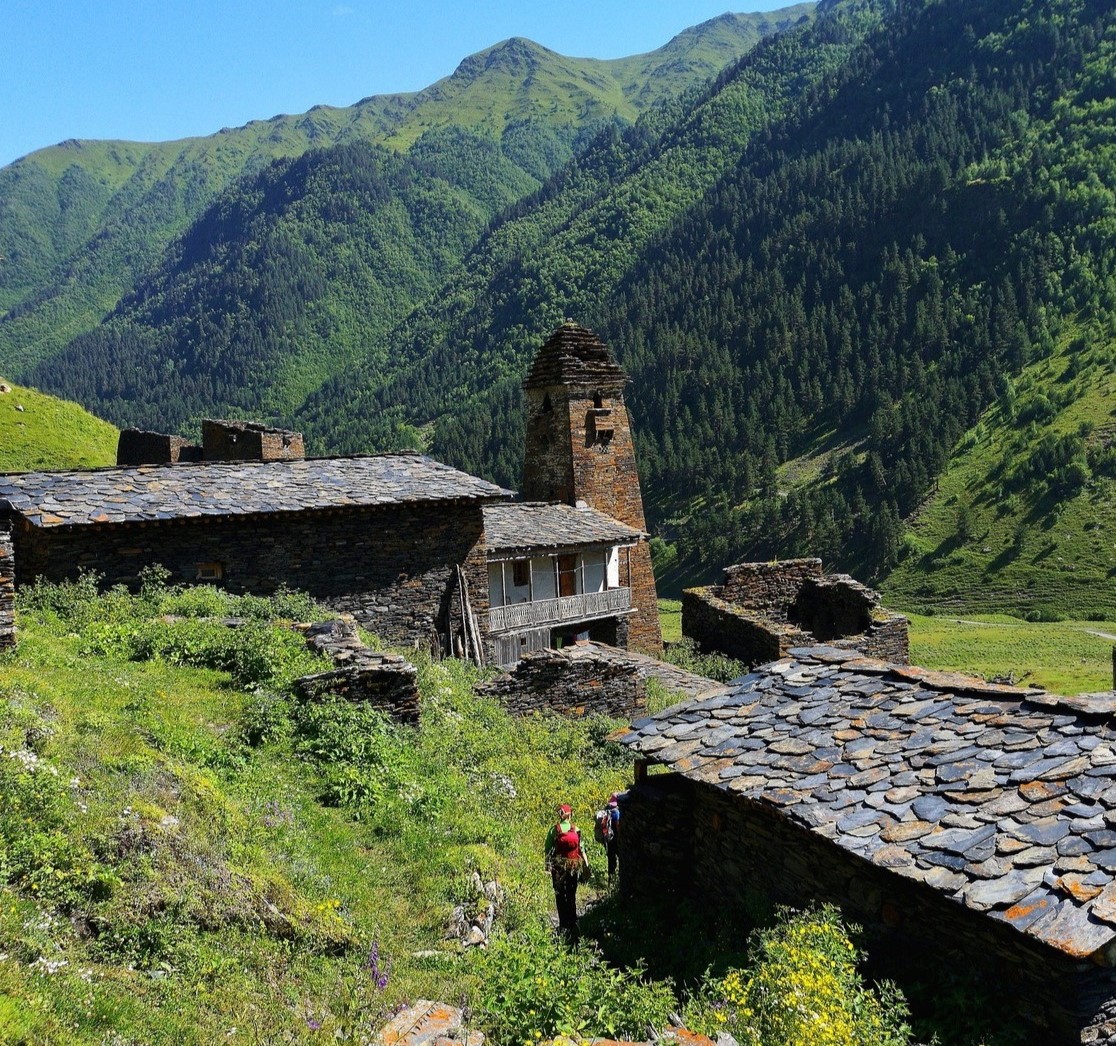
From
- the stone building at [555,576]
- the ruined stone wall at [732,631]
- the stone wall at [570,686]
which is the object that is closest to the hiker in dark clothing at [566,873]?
the stone wall at [570,686]

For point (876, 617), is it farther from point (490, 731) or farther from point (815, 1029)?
point (815, 1029)

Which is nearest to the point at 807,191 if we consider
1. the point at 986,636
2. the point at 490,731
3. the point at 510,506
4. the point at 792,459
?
the point at 792,459

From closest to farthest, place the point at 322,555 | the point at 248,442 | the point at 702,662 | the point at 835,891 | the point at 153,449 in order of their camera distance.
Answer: the point at 835,891 → the point at 322,555 → the point at 702,662 → the point at 248,442 → the point at 153,449

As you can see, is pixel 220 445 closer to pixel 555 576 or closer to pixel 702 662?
pixel 555 576

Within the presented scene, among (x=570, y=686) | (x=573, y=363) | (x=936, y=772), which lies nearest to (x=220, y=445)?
(x=573, y=363)

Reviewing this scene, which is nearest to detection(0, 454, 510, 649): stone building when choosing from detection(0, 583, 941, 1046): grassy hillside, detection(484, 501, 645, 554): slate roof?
detection(484, 501, 645, 554): slate roof

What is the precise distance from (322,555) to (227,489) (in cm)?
222

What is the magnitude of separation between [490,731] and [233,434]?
18.1 m

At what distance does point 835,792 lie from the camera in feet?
25.0

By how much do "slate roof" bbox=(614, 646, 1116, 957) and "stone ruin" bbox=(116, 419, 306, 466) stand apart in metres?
19.8

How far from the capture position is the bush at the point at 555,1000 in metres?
5.62

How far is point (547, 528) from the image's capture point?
26.5 meters

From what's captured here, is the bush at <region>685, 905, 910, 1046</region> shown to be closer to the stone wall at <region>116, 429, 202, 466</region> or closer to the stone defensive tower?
the stone defensive tower

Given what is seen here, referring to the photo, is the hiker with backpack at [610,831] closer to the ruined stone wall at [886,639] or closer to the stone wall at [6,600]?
the stone wall at [6,600]
